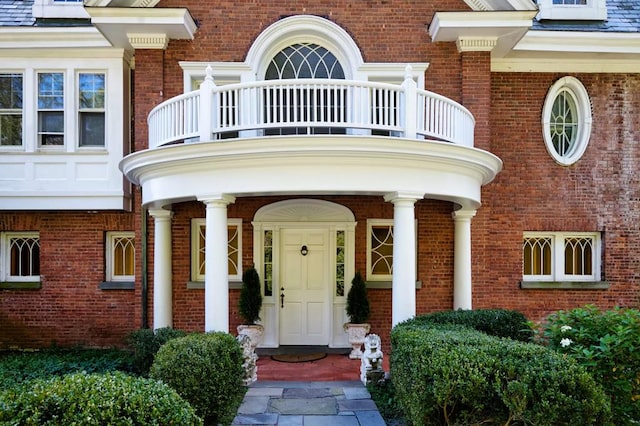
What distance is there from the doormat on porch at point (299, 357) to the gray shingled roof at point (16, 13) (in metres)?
9.12

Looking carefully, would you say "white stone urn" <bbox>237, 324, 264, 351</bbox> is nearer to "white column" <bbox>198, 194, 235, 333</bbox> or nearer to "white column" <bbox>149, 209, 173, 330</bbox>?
"white column" <bbox>149, 209, 173, 330</bbox>

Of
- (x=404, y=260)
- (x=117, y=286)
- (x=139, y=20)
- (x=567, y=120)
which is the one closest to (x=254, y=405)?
(x=404, y=260)

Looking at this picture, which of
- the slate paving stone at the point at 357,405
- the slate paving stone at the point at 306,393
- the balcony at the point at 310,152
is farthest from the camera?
the slate paving stone at the point at 306,393

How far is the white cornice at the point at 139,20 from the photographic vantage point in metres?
9.65

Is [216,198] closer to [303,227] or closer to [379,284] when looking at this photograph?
[303,227]

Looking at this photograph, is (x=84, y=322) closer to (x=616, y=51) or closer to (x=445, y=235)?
(x=445, y=235)

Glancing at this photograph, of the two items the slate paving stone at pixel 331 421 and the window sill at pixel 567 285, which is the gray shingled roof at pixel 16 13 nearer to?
the slate paving stone at pixel 331 421

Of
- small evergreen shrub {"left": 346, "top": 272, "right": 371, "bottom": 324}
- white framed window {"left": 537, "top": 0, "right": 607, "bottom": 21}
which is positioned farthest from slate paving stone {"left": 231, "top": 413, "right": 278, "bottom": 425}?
white framed window {"left": 537, "top": 0, "right": 607, "bottom": 21}

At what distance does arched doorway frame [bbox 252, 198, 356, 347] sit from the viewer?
10695mm

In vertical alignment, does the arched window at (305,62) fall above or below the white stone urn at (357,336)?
above

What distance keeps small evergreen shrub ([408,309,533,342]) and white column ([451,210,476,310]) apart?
5.51 feet

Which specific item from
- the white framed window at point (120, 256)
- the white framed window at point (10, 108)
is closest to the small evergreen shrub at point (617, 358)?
the white framed window at point (120, 256)

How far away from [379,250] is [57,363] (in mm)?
6733

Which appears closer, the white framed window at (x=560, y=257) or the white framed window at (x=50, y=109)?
the white framed window at (x=50, y=109)
